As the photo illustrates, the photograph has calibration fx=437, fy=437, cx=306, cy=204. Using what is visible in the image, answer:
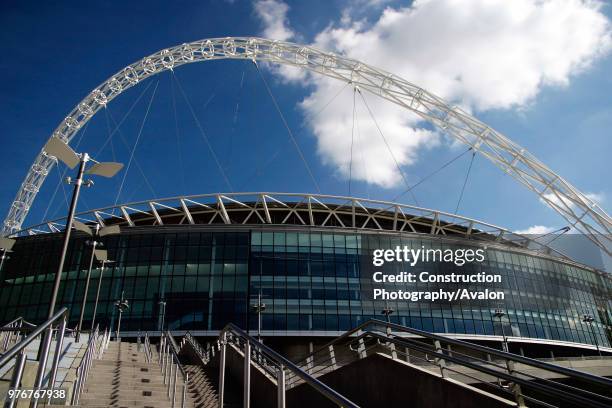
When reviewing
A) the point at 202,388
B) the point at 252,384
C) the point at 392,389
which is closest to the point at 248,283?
the point at 202,388

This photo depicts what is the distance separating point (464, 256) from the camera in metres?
53.4

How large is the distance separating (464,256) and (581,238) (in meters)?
50.0

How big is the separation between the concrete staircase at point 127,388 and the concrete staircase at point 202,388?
0.13m

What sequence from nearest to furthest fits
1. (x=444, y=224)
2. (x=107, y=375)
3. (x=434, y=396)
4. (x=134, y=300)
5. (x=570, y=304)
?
1. (x=434, y=396)
2. (x=107, y=375)
3. (x=134, y=300)
4. (x=570, y=304)
5. (x=444, y=224)

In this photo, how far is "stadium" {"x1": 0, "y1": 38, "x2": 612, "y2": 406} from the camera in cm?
4466

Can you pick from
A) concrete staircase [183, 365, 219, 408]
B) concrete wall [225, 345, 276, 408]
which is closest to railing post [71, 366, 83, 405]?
concrete staircase [183, 365, 219, 408]

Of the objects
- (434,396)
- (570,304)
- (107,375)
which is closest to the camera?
(434,396)

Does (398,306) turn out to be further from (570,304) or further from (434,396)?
(434,396)

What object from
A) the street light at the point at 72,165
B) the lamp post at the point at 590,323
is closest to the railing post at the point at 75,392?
the street light at the point at 72,165

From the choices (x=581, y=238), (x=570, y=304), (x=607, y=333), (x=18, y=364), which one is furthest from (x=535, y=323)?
(x=18, y=364)

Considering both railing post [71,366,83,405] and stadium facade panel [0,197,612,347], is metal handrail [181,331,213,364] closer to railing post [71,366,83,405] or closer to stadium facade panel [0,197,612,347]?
railing post [71,366,83,405]

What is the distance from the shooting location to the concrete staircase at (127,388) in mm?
9562

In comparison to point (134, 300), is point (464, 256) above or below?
above

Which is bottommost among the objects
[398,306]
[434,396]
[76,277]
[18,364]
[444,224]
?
[434,396]
